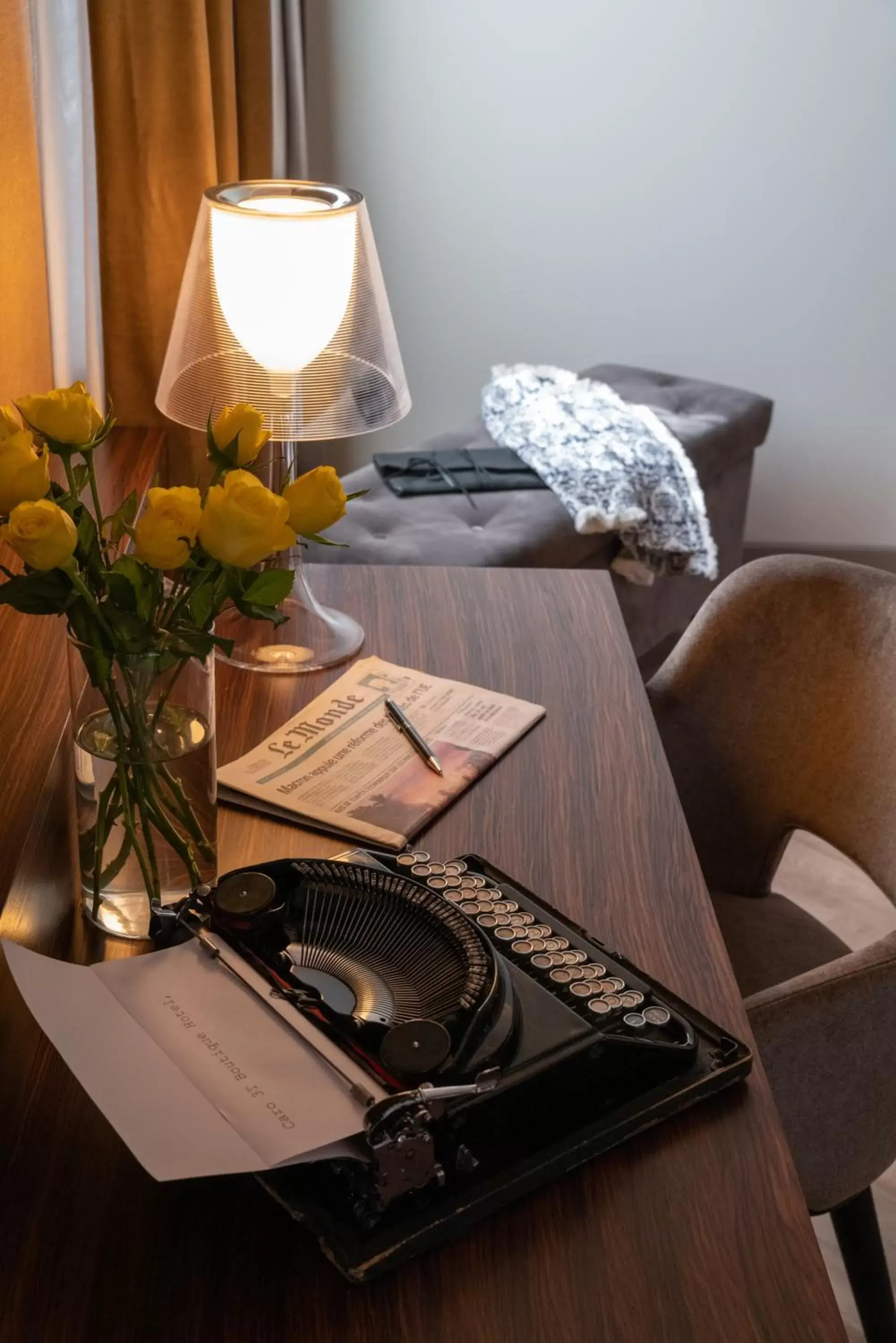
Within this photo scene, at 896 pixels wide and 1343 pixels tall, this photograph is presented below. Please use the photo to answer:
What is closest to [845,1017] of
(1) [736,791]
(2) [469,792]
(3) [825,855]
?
(2) [469,792]

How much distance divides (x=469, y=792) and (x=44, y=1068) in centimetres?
43

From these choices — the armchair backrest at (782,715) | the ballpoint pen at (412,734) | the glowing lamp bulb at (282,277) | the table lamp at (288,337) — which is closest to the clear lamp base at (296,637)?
the table lamp at (288,337)

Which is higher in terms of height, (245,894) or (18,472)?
(18,472)

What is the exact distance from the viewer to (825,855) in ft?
7.97

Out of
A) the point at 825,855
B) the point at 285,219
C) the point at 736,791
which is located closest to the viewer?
the point at 285,219

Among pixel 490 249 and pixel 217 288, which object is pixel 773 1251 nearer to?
pixel 217 288

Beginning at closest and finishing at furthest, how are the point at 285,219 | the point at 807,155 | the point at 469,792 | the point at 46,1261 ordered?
the point at 46,1261
the point at 469,792
the point at 285,219
the point at 807,155

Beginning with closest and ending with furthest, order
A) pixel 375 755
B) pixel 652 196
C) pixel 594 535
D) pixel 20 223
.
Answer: pixel 375 755, pixel 20 223, pixel 594 535, pixel 652 196

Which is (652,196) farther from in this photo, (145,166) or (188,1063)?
(188,1063)

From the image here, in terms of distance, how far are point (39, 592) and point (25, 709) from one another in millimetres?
387

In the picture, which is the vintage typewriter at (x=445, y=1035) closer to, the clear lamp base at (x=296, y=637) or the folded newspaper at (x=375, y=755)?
the folded newspaper at (x=375, y=755)

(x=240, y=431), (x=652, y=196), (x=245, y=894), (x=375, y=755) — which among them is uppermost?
(x=240, y=431)

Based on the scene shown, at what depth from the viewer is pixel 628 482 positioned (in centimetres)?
256

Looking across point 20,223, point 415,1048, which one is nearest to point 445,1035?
point 415,1048
